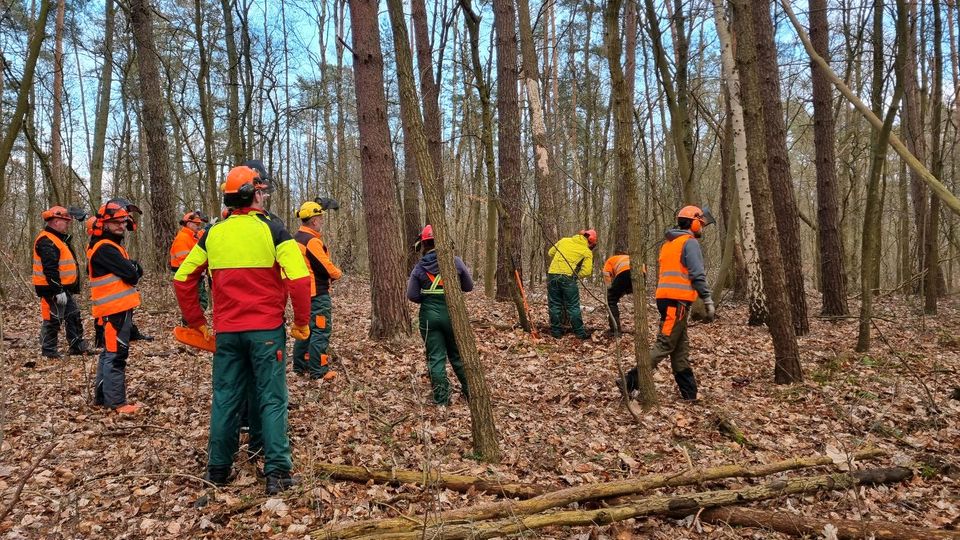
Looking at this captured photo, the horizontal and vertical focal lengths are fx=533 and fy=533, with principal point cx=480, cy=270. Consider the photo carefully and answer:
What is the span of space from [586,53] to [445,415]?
60.8ft

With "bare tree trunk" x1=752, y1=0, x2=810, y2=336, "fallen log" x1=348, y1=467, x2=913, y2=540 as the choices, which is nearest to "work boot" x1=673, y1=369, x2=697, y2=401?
"fallen log" x1=348, y1=467, x2=913, y2=540

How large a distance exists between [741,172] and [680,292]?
3038 mm

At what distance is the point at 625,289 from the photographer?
8.75 m

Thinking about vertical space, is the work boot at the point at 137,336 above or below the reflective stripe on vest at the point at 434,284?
below

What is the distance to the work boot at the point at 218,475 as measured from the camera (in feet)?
13.0

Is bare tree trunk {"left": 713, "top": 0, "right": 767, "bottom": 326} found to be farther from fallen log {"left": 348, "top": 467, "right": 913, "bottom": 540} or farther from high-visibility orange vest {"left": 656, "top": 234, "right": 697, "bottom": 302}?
fallen log {"left": 348, "top": 467, "right": 913, "bottom": 540}

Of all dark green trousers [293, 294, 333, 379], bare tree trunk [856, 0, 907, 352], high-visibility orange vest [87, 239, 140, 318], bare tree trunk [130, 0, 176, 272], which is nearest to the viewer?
bare tree trunk [856, 0, 907, 352]

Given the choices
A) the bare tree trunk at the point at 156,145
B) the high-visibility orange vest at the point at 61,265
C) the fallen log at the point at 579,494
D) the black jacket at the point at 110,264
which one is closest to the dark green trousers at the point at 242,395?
the fallen log at the point at 579,494

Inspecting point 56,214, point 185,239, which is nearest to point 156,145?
point 185,239

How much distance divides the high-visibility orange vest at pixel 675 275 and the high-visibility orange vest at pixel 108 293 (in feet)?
19.5

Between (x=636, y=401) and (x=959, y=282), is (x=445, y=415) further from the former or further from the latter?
(x=959, y=282)

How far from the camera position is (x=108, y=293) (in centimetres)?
576

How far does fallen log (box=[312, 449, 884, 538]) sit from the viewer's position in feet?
10.5

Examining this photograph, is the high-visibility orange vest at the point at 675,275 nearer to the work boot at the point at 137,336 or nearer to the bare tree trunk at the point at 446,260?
the bare tree trunk at the point at 446,260
